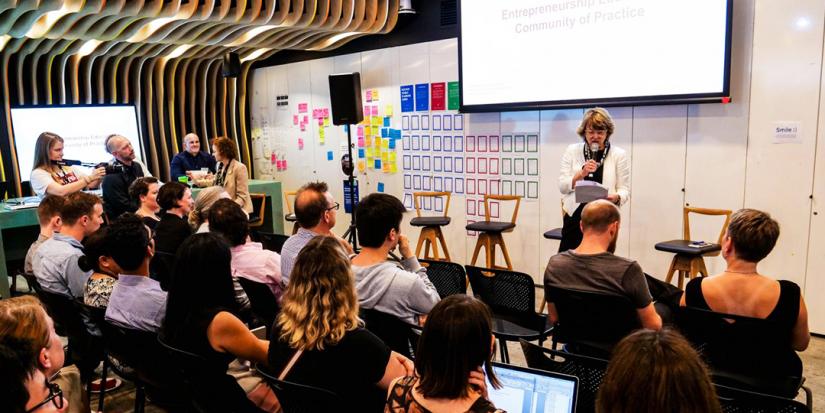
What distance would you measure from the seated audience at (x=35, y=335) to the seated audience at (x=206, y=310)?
0.43 m

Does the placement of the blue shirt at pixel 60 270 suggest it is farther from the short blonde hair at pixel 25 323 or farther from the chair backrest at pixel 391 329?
the chair backrest at pixel 391 329

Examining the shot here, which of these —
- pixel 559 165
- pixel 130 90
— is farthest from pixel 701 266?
pixel 130 90

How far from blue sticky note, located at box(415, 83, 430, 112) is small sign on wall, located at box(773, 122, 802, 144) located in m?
3.48

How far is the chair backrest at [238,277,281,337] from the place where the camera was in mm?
3328

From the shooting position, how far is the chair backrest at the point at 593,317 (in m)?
2.71

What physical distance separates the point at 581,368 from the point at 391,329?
818mm

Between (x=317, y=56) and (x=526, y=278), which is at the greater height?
(x=317, y=56)

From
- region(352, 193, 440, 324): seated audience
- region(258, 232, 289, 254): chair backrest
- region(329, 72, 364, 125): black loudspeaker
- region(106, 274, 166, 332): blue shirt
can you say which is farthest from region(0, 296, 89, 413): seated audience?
region(329, 72, 364, 125): black loudspeaker

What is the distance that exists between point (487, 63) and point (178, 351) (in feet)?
15.1

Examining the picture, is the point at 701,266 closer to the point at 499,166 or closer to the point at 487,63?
the point at 499,166

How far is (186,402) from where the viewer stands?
2775mm

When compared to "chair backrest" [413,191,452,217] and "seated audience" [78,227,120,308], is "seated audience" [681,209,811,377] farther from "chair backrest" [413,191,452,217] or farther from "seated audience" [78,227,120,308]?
"chair backrest" [413,191,452,217]

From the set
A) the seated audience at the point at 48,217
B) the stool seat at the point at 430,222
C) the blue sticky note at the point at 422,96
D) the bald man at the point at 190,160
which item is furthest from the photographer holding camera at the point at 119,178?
the blue sticky note at the point at 422,96

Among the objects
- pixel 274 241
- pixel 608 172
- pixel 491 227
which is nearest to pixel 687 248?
pixel 608 172
